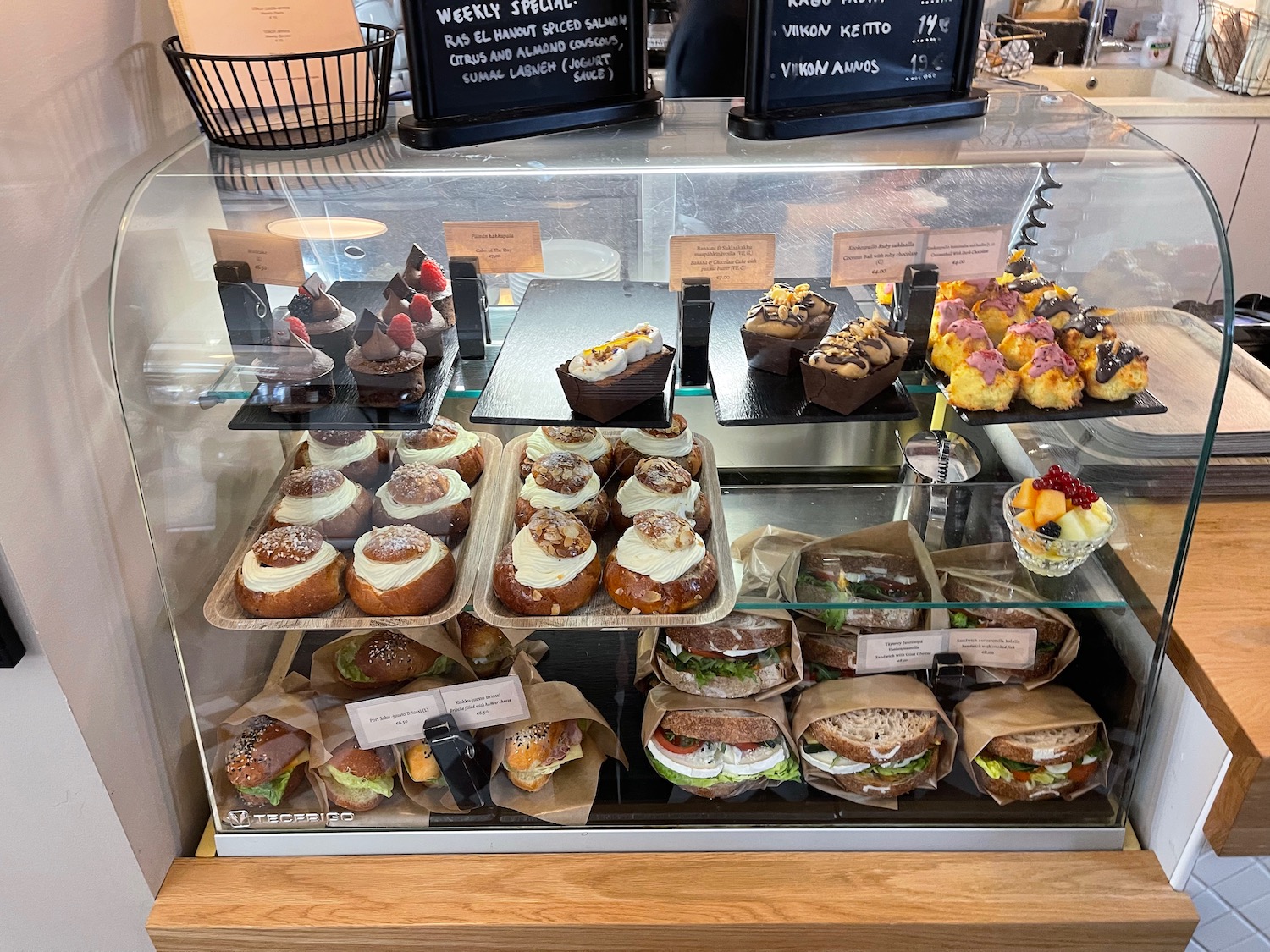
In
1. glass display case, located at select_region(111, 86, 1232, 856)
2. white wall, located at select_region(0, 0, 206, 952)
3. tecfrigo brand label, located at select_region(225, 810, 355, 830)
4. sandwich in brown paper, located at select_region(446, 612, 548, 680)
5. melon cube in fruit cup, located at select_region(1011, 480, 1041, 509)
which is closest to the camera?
white wall, located at select_region(0, 0, 206, 952)

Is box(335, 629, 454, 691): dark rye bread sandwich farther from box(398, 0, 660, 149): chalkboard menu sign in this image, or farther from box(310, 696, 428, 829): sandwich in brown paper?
box(398, 0, 660, 149): chalkboard menu sign

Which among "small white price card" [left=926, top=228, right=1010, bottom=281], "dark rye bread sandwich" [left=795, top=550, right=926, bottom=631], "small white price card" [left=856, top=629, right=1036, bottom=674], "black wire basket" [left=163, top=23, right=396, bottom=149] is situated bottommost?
"small white price card" [left=856, top=629, right=1036, bottom=674]

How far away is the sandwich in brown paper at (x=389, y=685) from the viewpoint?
5.88 feet

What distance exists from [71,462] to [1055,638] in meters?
1.62

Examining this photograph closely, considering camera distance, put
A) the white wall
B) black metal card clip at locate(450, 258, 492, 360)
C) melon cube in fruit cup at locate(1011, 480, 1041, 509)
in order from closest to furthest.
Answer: the white wall < black metal card clip at locate(450, 258, 492, 360) < melon cube in fruit cup at locate(1011, 480, 1041, 509)

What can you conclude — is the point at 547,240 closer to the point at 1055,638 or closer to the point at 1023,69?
the point at 1055,638

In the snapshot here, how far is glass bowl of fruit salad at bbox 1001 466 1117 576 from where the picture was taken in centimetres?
160

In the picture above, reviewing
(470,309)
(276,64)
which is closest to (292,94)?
(276,64)

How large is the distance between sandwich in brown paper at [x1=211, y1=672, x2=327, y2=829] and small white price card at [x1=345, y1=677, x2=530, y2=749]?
96mm

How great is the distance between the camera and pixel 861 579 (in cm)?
167

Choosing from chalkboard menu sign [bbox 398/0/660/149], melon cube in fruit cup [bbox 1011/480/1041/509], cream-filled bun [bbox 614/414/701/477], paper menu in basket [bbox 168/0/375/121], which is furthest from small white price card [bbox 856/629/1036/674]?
paper menu in basket [bbox 168/0/375/121]

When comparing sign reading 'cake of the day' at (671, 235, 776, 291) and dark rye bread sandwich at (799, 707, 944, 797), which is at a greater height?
sign reading 'cake of the day' at (671, 235, 776, 291)

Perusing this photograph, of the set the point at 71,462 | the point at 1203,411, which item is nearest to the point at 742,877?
the point at 1203,411

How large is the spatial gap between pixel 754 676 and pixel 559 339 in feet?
2.28
